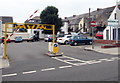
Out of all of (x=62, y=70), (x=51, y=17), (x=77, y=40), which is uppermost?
(x=51, y=17)

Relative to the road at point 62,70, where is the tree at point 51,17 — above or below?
above

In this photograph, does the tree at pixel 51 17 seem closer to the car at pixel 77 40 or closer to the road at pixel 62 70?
the car at pixel 77 40

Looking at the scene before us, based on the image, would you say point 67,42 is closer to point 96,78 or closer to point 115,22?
point 115,22

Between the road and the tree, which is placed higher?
the tree

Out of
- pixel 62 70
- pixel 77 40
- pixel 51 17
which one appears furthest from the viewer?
pixel 51 17

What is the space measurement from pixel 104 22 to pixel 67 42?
3419 cm

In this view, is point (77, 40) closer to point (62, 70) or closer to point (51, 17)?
point (62, 70)

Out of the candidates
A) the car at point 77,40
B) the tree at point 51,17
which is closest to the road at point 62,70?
the car at point 77,40

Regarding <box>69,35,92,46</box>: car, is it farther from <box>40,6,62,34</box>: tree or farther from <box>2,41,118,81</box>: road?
<box>40,6,62,34</box>: tree

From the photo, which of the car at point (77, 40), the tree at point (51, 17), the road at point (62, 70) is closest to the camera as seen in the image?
the road at point (62, 70)

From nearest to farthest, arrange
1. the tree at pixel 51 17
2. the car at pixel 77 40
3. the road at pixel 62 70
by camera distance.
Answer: the road at pixel 62 70 < the car at pixel 77 40 < the tree at pixel 51 17

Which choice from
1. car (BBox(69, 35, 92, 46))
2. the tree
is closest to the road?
car (BBox(69, 35, 92, 46))

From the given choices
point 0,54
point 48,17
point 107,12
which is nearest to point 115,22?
point 0,54

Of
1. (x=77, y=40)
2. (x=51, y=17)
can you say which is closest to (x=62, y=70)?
(x=77, y=40)
